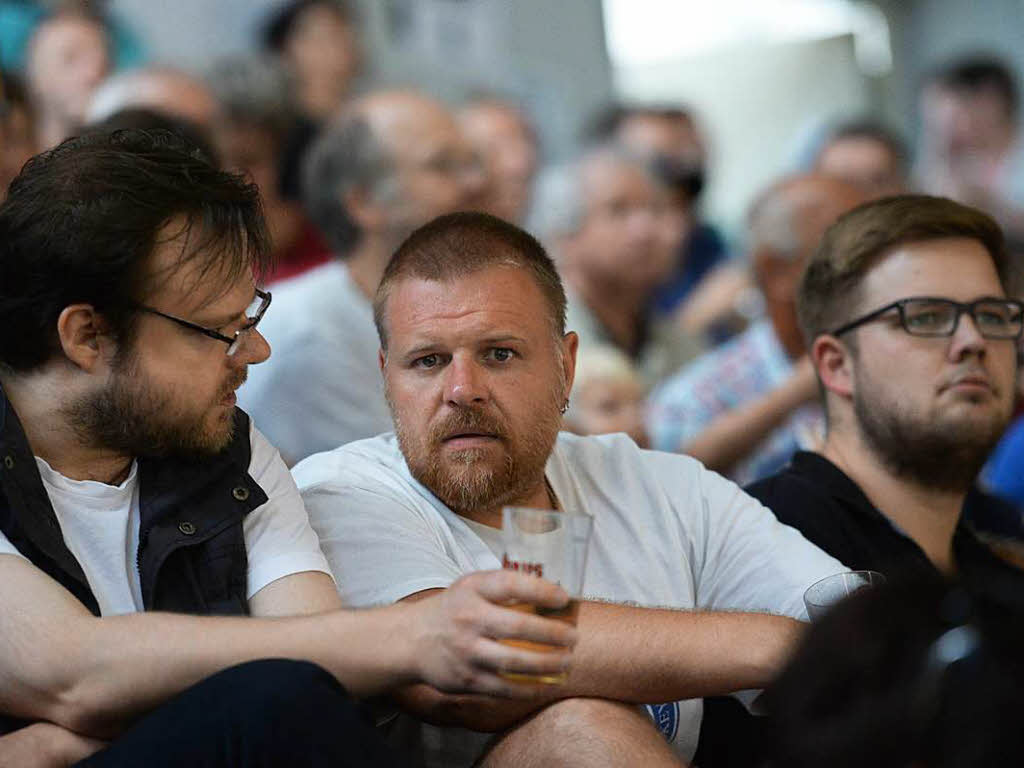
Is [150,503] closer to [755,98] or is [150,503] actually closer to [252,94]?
[252,94]

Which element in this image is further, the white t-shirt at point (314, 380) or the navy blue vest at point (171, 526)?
the white t-shirt at point (314, 380)

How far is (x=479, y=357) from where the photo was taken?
7.83 feet

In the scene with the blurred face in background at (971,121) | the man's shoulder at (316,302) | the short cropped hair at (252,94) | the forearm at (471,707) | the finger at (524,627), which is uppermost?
the blurred face in background at (971,121)

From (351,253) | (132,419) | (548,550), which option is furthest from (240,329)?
(351,253)

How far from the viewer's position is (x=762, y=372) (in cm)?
432

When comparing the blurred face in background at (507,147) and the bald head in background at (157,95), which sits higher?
Result: the blurred face in background at (507,147)

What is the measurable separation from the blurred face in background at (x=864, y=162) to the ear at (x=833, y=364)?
270 cm

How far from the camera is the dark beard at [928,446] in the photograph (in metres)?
2.86

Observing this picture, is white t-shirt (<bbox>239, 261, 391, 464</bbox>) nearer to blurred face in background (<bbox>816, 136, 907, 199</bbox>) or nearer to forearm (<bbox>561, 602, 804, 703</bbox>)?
forearm (<bbox>561, 602, 804, 703</bbox>)

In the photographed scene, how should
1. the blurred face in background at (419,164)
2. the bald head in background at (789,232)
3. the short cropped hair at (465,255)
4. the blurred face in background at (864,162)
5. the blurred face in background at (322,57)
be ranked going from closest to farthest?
the short cropped hair at (465,255)
the blurred face in background at (419,164)
the bald head in background at (789,232)
the blurred face in background at (322,57)
the blurred face in background at (864,162)

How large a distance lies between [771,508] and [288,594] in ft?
3.34

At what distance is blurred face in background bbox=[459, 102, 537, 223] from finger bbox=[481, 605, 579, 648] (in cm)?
362

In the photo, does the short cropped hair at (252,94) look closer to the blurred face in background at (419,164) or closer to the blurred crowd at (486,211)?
the blurred crowd at (486,211)

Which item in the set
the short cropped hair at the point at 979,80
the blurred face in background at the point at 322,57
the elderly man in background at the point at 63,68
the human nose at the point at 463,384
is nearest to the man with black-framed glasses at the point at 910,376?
the human nose at the point at 463,384
